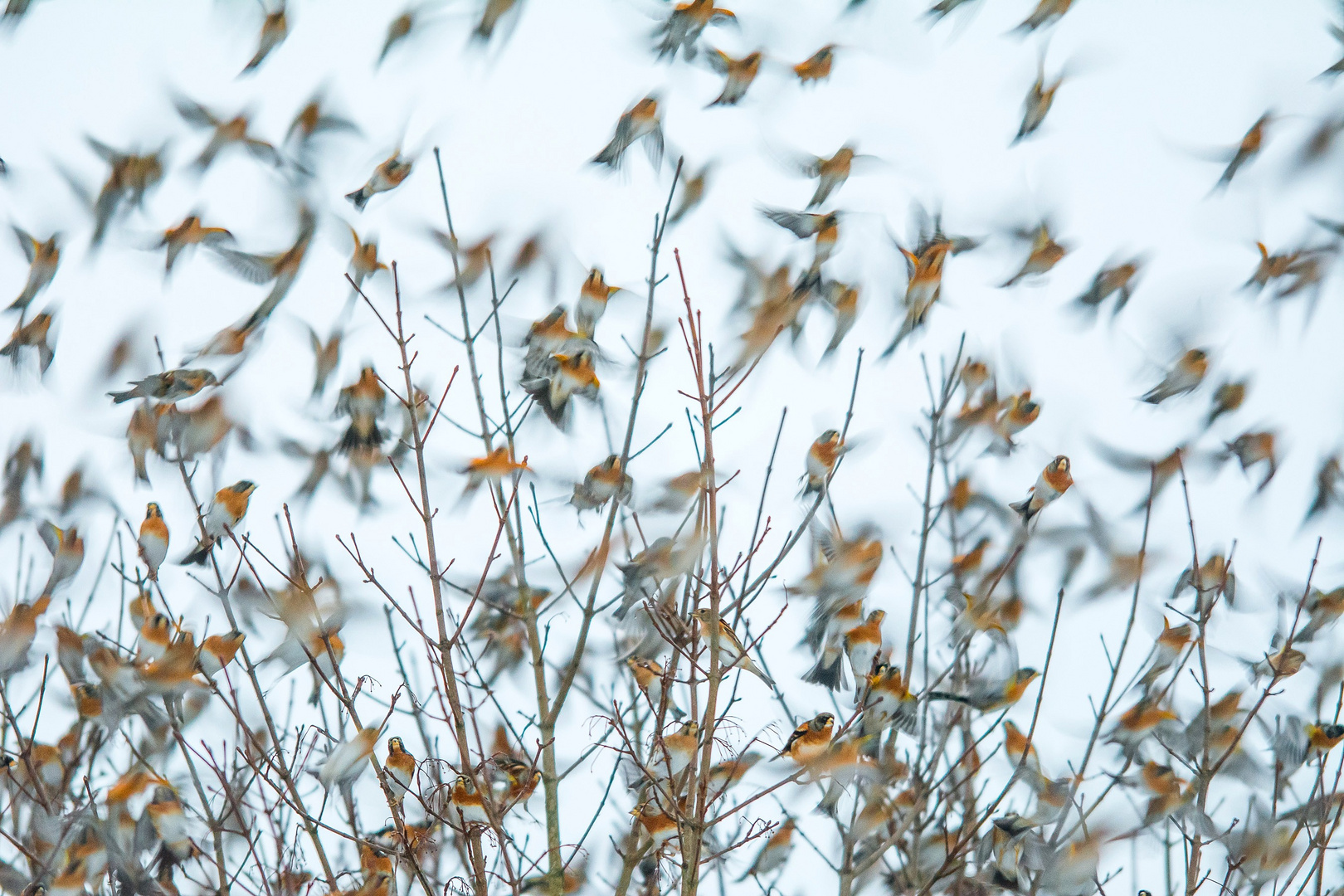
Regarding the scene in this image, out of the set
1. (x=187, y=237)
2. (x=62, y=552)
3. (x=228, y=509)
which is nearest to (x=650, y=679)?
(x=228, y=509)

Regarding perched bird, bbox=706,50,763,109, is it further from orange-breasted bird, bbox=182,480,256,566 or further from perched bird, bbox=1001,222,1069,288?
orange-breasted bird, bbox=182,480,256,566

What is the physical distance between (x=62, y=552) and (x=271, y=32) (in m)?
2.75

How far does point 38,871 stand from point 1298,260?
6195mm

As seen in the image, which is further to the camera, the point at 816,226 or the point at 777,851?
the point at 777,851

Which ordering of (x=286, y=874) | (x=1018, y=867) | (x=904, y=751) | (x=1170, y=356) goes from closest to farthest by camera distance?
(x=286, y=874) < (x=1018, y=867) < (x=904, y=751) < (x=1170, y=356)

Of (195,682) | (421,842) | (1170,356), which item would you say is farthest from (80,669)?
(1170,356)

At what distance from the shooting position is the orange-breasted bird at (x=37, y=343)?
571 cm

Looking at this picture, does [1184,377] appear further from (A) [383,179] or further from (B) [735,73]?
(A) [383,179]

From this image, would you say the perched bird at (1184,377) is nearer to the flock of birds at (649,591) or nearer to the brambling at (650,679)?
the flock of birds at (649,591)

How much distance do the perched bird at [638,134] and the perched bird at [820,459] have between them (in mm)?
1561

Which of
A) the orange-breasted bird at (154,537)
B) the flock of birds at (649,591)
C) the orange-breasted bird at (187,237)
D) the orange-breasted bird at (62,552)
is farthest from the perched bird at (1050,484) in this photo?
the orange-breasted bird at (62,552)

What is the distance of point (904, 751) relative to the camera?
17.8 ft

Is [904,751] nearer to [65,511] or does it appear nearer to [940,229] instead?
[940,229]

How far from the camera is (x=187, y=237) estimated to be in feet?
20.1
